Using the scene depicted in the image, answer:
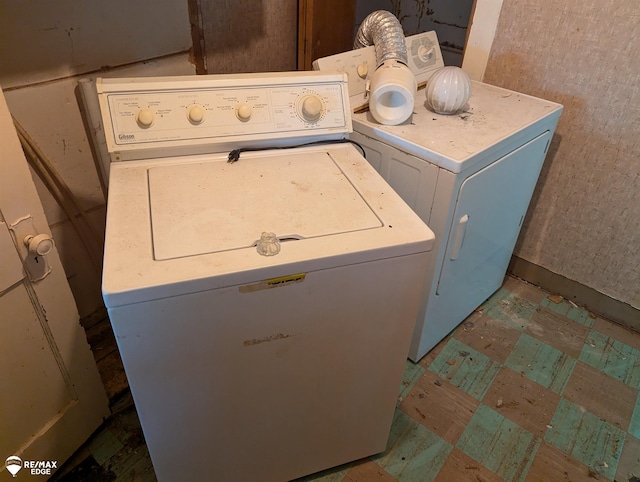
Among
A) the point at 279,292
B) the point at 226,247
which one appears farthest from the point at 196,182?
the point at 279,292

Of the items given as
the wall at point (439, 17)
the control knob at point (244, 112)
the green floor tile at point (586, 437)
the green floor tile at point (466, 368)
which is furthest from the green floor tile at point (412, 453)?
the wall at point (439, 17)

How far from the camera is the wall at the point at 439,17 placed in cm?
268

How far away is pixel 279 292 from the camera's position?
3.09 feet

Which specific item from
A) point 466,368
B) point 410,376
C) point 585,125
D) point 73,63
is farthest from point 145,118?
point 585,125

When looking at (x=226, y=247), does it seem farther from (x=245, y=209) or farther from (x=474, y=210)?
(x=474, y=210)

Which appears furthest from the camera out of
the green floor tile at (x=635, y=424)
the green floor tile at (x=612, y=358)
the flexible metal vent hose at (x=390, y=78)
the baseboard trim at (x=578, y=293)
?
the baseboard trim at (x=578, y=293)

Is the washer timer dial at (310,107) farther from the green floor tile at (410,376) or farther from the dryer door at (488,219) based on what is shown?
the green floor tile at (410,376)

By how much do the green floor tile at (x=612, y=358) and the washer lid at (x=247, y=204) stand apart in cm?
135

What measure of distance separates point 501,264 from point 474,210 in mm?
603

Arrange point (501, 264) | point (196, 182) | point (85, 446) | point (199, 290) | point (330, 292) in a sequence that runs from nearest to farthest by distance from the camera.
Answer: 1. point (199, 290)
2. point (330, 292)
3. point (196, 182)
4. point (85, 446)
5. point (501, 264)

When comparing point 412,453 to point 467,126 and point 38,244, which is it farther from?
point 38,244

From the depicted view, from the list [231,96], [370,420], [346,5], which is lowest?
[370,420]

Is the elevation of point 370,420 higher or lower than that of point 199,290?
lower

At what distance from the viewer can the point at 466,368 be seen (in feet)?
5.81
